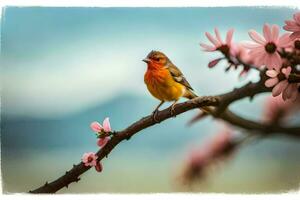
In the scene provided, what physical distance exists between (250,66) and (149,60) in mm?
254

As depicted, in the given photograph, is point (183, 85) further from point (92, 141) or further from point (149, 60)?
point (92, 141)

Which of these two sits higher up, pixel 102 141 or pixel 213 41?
pixel 213 41

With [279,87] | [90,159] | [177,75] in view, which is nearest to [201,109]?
[177,75]

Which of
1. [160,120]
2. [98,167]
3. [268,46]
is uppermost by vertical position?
[268,46]

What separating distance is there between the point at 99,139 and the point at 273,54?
0.48 meters

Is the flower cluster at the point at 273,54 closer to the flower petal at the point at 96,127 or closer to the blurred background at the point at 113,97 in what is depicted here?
the blurred background at the point at 113,97

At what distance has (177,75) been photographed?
4.56 feet

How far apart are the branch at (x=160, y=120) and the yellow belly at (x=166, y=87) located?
0.03 m

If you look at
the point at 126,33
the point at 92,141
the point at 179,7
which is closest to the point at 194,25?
the point at 179,7

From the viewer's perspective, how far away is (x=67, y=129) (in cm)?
142

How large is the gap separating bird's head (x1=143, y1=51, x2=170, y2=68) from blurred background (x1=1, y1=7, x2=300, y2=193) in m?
0.02

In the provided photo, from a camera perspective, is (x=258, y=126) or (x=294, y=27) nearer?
(x=294, y=27)

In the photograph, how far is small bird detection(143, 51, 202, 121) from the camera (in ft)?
4.52

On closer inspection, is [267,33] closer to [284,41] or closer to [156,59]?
[284,41]
